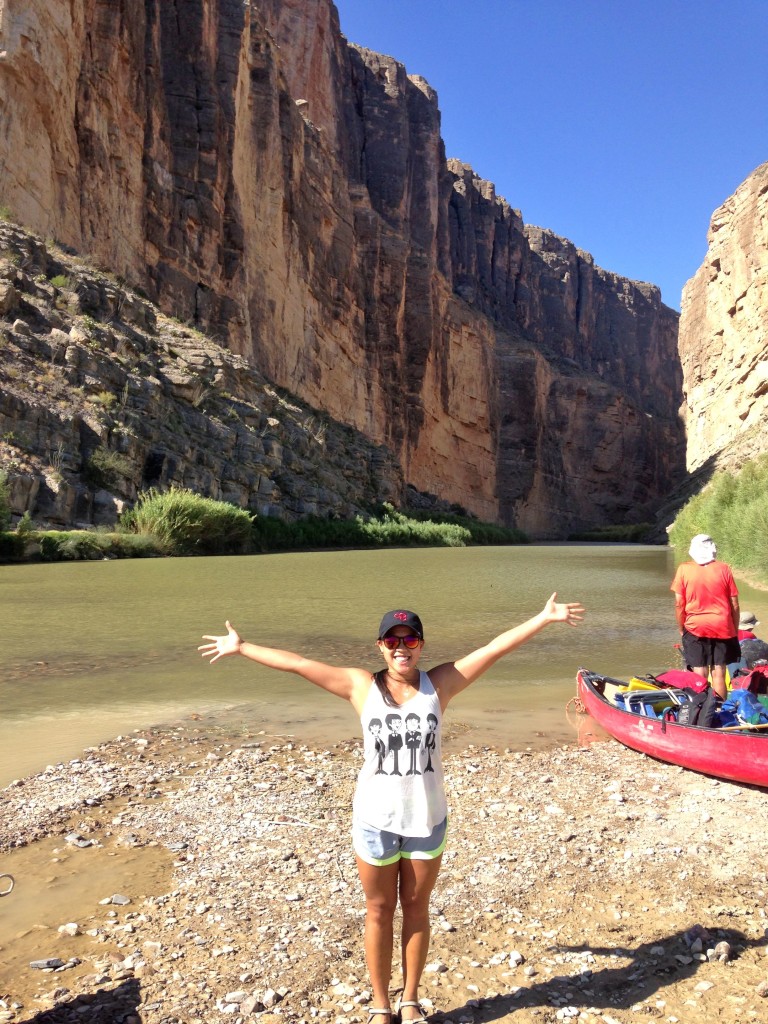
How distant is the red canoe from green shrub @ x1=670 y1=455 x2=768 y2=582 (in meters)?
12.4

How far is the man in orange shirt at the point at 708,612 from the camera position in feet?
19.8

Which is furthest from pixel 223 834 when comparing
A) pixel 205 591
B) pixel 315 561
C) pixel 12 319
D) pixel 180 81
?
pixel 180 81

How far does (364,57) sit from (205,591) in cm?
7352

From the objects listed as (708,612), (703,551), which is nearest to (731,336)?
(703,551)

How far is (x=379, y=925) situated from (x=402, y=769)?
19.9 inches

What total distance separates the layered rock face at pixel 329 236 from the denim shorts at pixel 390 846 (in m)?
29.2

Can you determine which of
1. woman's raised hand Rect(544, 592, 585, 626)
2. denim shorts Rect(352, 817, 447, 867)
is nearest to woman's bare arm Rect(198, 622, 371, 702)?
denim shorts Rect(352, 817, 447, 867)

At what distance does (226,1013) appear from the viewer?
256 cm

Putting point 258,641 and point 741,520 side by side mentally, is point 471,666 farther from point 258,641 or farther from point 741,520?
point 741,520

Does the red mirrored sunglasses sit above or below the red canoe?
above

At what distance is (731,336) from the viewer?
55438mm

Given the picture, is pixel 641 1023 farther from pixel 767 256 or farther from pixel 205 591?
pixel 767 256

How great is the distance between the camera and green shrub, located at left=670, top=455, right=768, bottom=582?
17.2m

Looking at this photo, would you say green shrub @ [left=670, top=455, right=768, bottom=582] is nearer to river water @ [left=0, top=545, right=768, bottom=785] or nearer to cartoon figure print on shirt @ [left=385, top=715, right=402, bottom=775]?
river water @ [left=0, top=545, right=768, bottom=785]
